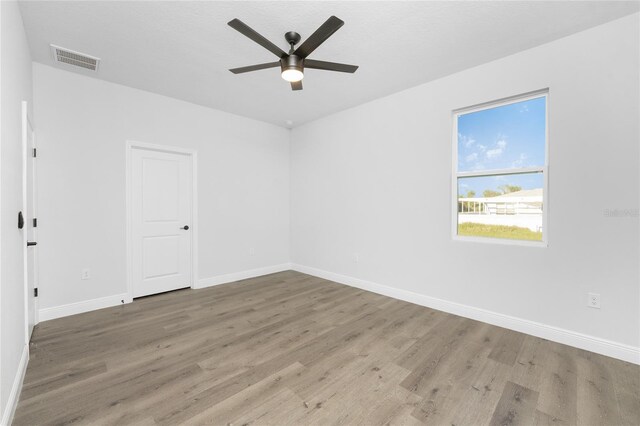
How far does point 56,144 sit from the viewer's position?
3146mm

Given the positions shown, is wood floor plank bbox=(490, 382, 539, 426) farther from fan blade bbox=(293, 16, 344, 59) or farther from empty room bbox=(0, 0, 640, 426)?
fan blade bbox=(293, 16, 344, 59)

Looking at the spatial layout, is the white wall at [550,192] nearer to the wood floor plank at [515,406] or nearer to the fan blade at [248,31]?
the wood floor plank at [515,406]

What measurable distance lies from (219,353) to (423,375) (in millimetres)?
1699

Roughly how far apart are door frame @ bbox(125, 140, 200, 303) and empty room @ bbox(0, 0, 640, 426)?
0.03 meters

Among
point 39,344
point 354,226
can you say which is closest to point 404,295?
point 354,226

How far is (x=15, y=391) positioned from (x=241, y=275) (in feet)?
10.1

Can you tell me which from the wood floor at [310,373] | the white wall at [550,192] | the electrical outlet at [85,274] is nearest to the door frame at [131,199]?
the electrical outlet at [85,274]

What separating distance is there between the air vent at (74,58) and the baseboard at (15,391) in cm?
279

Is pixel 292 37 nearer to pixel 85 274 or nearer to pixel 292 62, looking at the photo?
pixel 292 62

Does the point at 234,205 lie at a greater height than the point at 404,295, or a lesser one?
greater

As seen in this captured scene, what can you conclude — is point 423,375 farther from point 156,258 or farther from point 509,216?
point 156,258

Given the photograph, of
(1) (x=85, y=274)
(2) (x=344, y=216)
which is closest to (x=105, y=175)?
(1) (x=85, y=274)

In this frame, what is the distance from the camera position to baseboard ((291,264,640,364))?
2328mm

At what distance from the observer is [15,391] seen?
1766 millimetres
